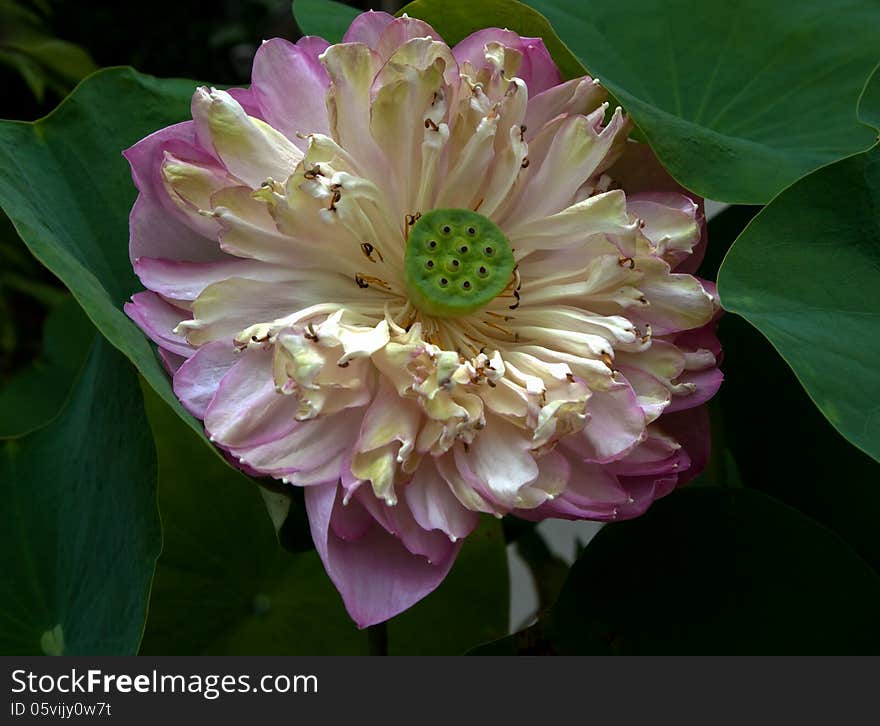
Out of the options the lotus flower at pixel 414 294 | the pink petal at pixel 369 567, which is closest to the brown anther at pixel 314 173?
the lotus flower at pixel 414 294

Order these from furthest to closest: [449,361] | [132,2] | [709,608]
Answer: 1. [132,2]
2. [709,608]
3. [449,361]

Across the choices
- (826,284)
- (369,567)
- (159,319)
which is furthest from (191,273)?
(826,284)

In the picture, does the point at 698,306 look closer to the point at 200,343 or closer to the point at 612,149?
the point at 612,149

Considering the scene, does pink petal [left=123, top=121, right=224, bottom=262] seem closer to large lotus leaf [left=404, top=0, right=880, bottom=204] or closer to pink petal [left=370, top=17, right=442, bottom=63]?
pink petal [left=370, top=17, right=442, bottom=63]

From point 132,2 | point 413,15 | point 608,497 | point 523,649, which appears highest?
point 413,15

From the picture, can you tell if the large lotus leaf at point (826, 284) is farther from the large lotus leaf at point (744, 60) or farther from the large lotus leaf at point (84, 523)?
the large lotus leaf at point (84, 523)

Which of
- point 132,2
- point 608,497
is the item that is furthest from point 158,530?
point 132,2

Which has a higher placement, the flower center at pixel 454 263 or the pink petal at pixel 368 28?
the pink petal at pixel 368 28
